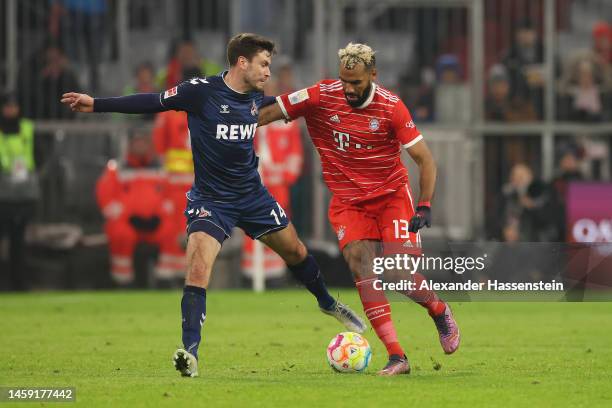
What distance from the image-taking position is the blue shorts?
394 inches

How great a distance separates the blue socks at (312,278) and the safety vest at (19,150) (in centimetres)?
881

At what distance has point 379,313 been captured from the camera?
384 inches

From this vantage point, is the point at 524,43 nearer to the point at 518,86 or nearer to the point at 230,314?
the point at 518,86

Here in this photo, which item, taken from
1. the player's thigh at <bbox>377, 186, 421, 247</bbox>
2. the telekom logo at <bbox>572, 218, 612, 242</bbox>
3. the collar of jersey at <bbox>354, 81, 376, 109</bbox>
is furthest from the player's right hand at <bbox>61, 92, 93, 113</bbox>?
the telekom logo at <bbox>572, 218, 612, 242</bbox>

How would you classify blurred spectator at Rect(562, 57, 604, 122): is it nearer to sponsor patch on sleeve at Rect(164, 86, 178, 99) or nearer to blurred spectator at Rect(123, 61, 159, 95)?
blurred spectator at Rect(123, 61, 159, 95)

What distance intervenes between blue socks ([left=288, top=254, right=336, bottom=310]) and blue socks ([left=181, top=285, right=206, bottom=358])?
1.51 metres

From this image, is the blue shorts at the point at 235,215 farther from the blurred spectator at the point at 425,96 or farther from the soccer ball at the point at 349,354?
the blurred spectator at the point at 425,96

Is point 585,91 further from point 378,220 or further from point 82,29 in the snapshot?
point 378,220

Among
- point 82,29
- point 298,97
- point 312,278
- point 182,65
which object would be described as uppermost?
point 82,29

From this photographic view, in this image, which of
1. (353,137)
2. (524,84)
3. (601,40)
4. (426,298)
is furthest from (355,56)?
(601,40)

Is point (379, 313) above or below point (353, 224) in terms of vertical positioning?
below

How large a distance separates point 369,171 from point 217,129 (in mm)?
1091

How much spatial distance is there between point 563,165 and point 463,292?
9.85 m

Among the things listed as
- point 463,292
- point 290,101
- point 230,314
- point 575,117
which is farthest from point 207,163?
point 575,117
